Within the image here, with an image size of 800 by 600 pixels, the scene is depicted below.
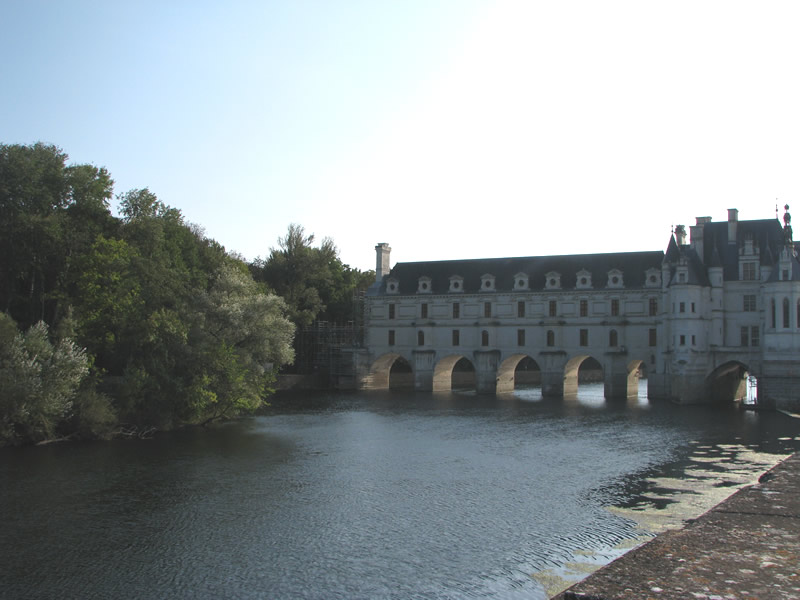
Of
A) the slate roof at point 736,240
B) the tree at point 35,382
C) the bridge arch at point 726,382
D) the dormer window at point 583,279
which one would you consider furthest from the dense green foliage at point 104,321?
the slate roof at point 736,240

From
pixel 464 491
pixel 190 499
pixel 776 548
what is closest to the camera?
pixel 776 548

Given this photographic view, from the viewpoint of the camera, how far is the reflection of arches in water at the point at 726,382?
207ft

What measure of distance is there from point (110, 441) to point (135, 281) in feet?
38.7

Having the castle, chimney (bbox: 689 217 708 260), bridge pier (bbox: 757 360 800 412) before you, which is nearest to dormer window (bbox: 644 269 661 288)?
the castle

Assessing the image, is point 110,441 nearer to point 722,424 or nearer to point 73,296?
point 73,296

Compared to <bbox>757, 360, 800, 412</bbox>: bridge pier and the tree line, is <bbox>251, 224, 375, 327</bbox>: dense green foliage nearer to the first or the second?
the tree line

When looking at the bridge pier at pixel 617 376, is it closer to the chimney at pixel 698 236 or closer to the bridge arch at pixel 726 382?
the bridge arch at pixel 726 382

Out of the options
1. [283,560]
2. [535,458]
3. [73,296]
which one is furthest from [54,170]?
[283,560]

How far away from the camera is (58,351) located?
36.8 metres

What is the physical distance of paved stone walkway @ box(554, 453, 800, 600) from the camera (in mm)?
10086

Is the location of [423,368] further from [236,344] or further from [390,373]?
[236,344]

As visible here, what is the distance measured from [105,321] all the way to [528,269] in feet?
145

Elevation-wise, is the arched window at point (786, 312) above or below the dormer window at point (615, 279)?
below

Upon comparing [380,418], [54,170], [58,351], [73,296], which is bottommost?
[380,418]
